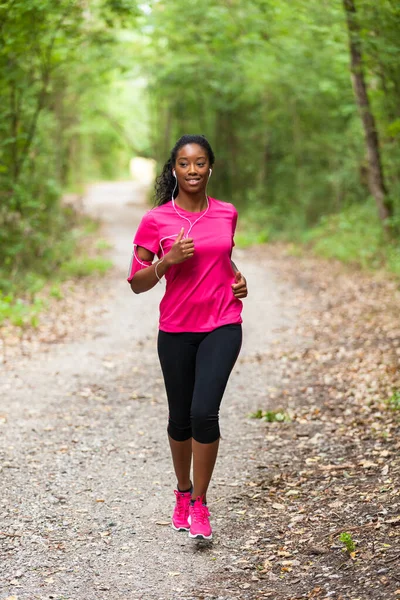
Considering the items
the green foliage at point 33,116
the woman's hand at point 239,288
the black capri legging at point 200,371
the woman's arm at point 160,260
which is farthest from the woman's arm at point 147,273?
the green foliage at point 33,116

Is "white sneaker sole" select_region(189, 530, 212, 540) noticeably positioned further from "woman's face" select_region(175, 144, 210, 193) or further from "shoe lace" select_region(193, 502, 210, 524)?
"woman's face" select_region(175, 144, 210, 193)

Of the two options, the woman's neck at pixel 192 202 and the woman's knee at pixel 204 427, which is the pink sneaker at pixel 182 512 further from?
the woman's neck at pixel 192 202

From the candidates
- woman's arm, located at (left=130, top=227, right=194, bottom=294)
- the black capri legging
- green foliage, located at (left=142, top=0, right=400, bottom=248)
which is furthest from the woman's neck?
green foliage, located at (left=142, top=0, right=400, bottom=248)

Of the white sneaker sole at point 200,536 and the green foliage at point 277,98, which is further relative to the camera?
the green foliage at point 277,98

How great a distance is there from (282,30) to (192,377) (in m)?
10.9

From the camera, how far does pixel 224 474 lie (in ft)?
16.9

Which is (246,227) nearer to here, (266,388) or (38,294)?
(38,294)

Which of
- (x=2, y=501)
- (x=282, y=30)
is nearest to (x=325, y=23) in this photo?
(x=282, y=30)

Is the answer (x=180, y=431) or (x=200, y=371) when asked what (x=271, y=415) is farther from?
(x=200, y=371)

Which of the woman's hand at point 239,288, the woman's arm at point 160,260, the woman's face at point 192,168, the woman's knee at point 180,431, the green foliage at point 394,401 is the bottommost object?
the green foliage at point 394,401

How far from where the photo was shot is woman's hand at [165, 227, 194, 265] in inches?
139

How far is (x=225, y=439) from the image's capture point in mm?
5930


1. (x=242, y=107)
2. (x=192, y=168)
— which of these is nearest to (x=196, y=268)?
(x=192, y=168)

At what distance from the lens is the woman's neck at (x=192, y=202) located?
3779mm
